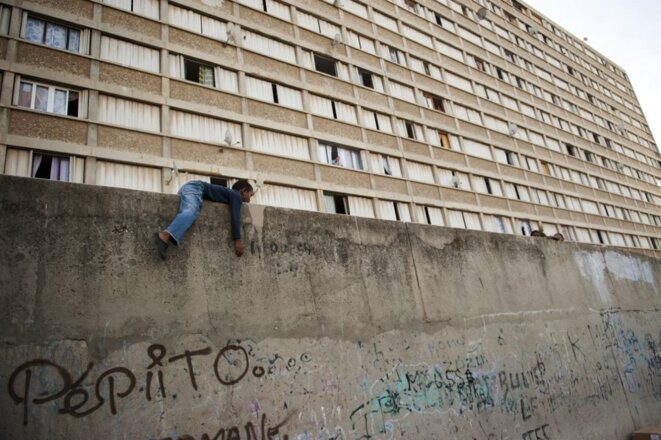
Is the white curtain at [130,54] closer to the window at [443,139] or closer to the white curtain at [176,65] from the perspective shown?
the white curtain at [176,65]

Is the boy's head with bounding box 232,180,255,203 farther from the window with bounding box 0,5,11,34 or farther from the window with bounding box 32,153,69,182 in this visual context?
the window with bounding box 0,5,11,34

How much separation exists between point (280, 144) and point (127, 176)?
18.6 feet

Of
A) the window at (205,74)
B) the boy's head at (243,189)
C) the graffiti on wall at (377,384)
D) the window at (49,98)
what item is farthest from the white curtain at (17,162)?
the graffiti on wall at (377,384)

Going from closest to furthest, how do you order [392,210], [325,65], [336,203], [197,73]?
[197,73]
[336,203]
[392,210]
[325,65]

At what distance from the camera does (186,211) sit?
370 cm

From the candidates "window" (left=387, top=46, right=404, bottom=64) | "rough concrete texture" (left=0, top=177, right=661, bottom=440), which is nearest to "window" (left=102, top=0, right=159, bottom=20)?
"window" (left=387, top=46, right=404, bottom=64)

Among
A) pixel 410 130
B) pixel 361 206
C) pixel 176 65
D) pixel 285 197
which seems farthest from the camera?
pixel 410 130

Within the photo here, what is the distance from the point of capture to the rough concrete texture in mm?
2955

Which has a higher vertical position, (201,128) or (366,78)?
A: (366,78)

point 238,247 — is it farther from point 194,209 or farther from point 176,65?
point 176,65

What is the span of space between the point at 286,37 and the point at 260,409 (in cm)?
1710

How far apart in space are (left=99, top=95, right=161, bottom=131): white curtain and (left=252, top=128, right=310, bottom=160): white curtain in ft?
11.3

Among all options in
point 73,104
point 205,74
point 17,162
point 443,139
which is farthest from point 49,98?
point 443,139

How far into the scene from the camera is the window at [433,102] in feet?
74.5
